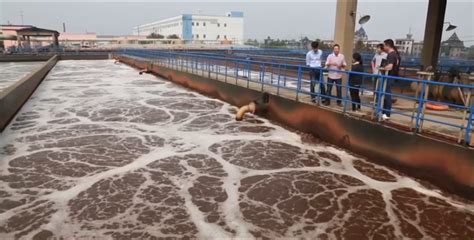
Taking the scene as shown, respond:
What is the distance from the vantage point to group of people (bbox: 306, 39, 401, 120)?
7.12 m

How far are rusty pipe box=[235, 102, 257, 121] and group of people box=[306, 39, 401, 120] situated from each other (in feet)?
7.30

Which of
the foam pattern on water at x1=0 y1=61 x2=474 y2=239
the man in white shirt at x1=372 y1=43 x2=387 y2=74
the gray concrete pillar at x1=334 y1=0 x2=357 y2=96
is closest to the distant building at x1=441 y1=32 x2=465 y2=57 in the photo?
the gray concrete pillar at x1=334 y1=0 x2=357 y2=96

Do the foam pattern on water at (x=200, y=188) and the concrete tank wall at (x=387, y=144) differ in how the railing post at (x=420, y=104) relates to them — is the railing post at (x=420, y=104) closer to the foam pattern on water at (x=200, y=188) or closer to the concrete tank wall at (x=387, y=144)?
the concrete tank wall at (x=387, y=144)

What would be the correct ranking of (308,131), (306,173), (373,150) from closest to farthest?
1. (306,173)
2. (373,150)
3. (308,131)

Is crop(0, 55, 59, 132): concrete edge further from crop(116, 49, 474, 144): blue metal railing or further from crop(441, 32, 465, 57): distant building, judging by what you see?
crop(441, 32, 465, 57): distant building

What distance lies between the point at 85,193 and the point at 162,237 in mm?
1877

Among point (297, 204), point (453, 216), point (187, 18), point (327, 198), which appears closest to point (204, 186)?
point (297, 204)

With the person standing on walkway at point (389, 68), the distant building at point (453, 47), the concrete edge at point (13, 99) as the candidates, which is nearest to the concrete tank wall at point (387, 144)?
the person standing on walkway at point (389, 68)

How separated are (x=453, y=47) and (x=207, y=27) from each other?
91269 millimetres

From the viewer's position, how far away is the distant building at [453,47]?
727 inches

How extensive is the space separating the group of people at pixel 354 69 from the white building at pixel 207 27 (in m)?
91.1

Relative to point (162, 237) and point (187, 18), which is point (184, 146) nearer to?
point (162, 237)

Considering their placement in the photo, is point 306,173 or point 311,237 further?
point 306,173

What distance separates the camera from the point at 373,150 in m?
6.99
